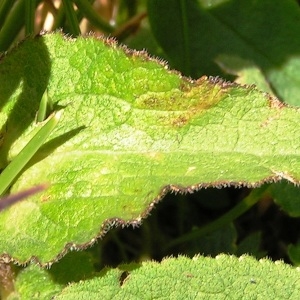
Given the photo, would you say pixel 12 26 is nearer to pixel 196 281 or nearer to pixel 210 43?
pixel 210 43

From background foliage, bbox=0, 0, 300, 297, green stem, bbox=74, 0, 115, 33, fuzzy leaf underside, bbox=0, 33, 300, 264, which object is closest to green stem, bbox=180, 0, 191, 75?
background foliage, bbox=0, 0, 300, 297

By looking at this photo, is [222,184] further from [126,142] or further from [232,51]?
[232,51]

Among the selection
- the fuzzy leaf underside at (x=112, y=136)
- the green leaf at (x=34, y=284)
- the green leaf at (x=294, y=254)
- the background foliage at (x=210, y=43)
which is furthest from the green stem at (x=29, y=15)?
the green leaf at (x=294, y=254)

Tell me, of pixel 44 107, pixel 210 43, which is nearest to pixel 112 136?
pixel 44 107

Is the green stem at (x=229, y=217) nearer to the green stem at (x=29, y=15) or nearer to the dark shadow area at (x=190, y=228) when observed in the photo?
the dark shadow area at (x=190, y=228)

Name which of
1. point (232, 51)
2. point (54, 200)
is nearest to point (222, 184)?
point (54, 200)

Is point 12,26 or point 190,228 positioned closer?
point 12,26

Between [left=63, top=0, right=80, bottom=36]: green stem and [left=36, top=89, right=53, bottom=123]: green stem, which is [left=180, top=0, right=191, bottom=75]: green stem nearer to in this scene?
[left=63, top=0, right=80, bottom=36]: green stem
